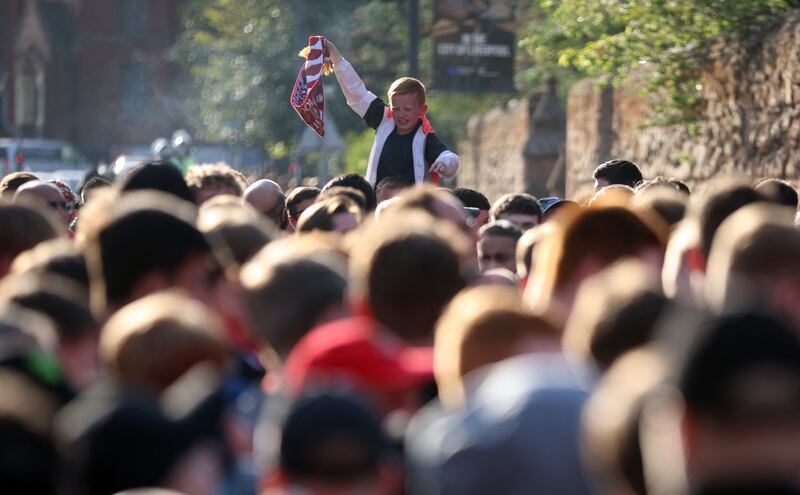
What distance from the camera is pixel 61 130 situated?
74.2 metres

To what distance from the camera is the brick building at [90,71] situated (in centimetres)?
7394

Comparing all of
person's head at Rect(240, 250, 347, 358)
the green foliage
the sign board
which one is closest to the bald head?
person's head at Rect(240, 250, 347, 358)

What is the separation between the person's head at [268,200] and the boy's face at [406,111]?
4.53ft

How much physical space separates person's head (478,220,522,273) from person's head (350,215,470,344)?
11.2ft

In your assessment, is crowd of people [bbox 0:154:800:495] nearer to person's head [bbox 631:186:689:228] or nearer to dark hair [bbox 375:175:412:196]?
person's head [bbox 631:186:689:228]

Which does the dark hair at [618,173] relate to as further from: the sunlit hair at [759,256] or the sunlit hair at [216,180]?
the sunlit hair at [759,256]

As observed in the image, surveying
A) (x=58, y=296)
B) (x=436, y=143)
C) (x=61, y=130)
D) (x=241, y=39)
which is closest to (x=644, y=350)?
(x=58, y=296)

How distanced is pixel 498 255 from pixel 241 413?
4.03 m

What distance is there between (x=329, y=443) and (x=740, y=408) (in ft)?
2.62

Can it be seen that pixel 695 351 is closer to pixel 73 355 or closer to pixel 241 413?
pixel 241 413

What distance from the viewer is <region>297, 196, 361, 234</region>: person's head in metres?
7.36

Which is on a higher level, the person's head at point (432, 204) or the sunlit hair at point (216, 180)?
the person's head at point (432, 204)

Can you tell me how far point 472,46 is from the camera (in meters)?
24.4

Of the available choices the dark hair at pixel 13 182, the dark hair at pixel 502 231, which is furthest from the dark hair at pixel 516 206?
the dark hair at pixel 13 182
